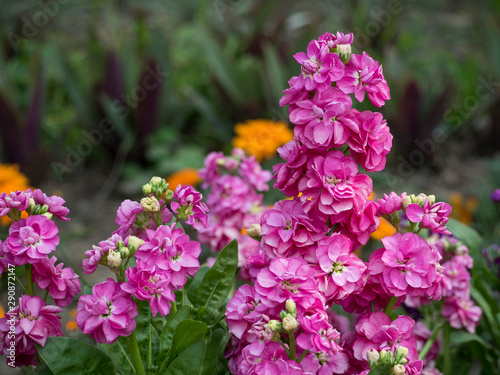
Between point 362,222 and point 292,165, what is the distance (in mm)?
131

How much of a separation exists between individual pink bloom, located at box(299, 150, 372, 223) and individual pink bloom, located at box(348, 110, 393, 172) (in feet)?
0.08

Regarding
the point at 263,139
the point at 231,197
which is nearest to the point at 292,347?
the point at 231,197

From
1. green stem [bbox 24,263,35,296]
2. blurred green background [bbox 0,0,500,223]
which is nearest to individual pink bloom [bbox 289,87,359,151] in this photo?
green stem [bbox 24,263,35,296]

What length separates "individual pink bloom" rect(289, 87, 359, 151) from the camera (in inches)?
33.4

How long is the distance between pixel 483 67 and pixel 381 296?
3336 mm

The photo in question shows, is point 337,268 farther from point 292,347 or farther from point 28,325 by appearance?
point 28,325

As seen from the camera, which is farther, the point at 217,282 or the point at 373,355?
the point at 217,282

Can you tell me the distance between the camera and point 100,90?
3.24m

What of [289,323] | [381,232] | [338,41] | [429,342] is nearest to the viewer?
[289,323]

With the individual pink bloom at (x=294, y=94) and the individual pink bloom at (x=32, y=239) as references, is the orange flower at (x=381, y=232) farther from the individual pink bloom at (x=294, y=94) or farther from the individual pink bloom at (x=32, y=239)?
the individual pink bloom at (x=32, y=239)

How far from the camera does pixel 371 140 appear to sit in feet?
2.89

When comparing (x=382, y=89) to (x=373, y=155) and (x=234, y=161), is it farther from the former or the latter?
(x=234, y=161)

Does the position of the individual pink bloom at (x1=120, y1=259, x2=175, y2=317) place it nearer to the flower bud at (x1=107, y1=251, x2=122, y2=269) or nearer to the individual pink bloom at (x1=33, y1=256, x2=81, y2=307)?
the flower bud at (x1=107, y1=251, x2=122, y2=269)

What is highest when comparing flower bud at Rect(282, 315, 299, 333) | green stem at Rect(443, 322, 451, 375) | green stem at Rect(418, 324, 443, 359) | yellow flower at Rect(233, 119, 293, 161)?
flower bud at Rect(282, 315, 299, 333)
